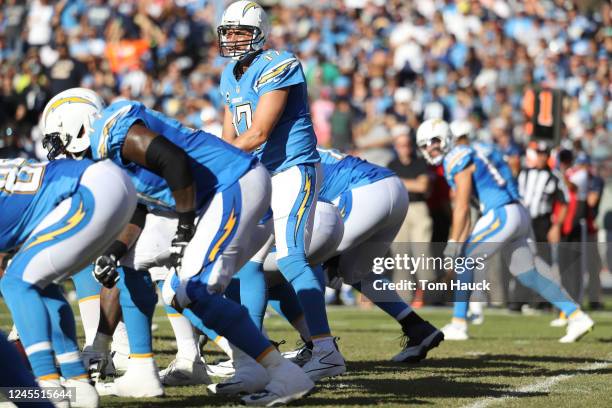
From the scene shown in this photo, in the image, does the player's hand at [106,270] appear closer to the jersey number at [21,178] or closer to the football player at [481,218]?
the jersey number at [21,178]

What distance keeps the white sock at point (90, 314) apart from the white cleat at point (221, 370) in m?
0.71

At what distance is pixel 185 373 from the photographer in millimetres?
6457

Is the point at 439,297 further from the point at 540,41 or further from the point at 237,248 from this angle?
the point at 540,41

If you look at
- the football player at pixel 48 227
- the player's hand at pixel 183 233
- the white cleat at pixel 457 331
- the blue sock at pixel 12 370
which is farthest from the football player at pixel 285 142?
the white cleat at pixel 457 331

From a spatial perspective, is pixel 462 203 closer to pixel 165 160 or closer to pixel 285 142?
pixel 285 142

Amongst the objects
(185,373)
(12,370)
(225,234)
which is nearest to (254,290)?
(185,373)

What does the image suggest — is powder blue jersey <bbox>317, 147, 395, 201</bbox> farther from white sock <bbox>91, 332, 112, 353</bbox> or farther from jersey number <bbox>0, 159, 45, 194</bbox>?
jersey number <bbox>0, 159, 45, 194</bbox>

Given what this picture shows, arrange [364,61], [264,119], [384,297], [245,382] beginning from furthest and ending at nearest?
[364,61]
[384,297]
[264,119]
[245,382]

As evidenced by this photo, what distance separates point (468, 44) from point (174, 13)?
5215 mm

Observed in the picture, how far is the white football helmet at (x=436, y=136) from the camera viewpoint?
996 centimetres

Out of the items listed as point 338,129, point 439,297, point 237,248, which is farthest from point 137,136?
point 338,129

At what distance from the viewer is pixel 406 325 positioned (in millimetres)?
8008

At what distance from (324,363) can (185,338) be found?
2.57 ft

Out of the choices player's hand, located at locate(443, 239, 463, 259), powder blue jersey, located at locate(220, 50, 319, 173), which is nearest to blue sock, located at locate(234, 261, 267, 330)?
powder blue jersey, located at locate(220, 50, 319, 173)
